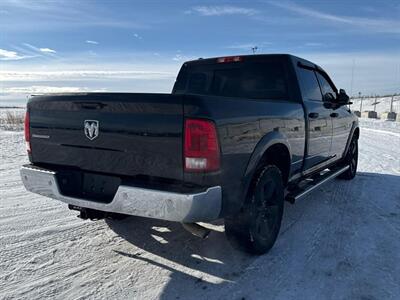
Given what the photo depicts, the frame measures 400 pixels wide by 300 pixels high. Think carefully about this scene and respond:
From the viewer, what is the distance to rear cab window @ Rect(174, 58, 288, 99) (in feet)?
14.4

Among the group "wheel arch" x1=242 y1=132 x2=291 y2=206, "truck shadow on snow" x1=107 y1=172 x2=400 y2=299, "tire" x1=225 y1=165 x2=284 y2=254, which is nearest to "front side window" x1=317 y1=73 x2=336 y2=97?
"truck shadow on snow" x1=107 y1=172 x2=400 y2=299

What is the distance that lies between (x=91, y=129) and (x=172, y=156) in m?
0.76

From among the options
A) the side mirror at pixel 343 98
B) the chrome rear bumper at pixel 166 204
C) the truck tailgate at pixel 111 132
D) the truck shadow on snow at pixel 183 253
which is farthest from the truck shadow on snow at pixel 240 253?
the side mirror at pixel 343 98

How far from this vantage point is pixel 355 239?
383 centimetres

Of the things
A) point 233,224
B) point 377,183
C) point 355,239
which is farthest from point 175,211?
point 377,183

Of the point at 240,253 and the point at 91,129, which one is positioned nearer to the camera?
the point at 91,129

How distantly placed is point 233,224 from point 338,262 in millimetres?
1056

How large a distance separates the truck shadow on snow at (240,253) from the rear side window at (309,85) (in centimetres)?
150

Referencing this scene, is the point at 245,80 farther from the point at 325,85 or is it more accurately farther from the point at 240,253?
the point at 240,253

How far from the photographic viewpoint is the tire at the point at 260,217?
124 inches

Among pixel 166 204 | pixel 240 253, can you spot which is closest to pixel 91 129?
pixel 166 204

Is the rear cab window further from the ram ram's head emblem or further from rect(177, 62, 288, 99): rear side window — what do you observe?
the ram ram's head emblem

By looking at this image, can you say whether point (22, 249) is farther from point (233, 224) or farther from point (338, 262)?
point (338, 262)

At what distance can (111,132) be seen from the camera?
2.80 metres
